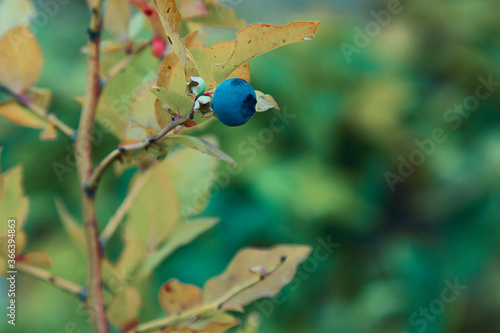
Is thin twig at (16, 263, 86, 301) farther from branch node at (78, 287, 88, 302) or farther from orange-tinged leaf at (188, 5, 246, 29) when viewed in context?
orange-tinged leaf at (188, 5, 246, 29)

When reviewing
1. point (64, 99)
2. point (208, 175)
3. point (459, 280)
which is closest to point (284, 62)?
point (64, 99)

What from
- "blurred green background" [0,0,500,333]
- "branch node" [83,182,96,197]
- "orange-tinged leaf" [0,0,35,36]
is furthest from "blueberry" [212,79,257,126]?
"blurred green background" [0,0,500,333]

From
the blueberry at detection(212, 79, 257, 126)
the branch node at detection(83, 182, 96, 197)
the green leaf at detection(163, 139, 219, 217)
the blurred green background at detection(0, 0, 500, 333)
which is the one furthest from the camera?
the blurred green background at detection(0, 0, 500, 333)

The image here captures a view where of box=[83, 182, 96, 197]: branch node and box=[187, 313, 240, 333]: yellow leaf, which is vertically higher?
box=[83, 182, 96, 197]: branch node

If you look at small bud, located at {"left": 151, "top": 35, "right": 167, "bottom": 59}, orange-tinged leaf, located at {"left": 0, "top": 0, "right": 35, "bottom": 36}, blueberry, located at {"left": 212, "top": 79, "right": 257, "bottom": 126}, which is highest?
orange-tinged leaf, located at {"left": 0, "top": 0, "right": 35, "bottom": 36}

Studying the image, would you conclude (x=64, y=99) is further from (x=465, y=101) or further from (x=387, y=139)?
(x=465, y=101)

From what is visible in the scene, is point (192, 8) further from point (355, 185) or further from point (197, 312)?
point (355, 185)

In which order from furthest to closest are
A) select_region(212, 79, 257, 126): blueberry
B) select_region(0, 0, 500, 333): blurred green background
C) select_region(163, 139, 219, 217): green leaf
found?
select_region(0, 0, 500, 333): blurred green background, select_region(163, 139, 219, 217): green leaf, select_region(212, 79, 257, 126): blueberry
